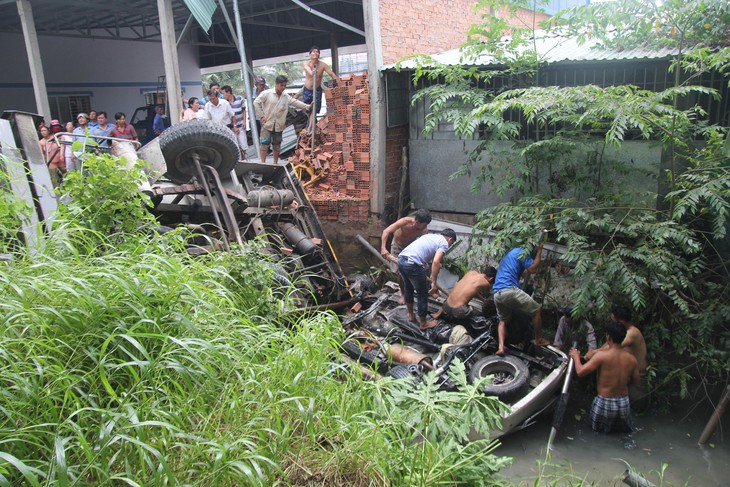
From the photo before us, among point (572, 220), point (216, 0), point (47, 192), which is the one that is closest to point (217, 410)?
point (47, 192)

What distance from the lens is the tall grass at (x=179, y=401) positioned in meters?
2.51

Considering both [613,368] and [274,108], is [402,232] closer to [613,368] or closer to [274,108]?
[613,368]

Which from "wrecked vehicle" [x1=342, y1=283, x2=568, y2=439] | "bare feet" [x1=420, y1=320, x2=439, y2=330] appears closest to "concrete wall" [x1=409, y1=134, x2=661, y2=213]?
"bare feet" [x1=420, y1=320, x2=439, y2=330]

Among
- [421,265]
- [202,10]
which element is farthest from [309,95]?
[421,265]

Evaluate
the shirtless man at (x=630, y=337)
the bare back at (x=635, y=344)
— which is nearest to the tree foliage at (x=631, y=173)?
the shirtless man at (x=630, y=337)

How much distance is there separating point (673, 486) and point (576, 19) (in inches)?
212

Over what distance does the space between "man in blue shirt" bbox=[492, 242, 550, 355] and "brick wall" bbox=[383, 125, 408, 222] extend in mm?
3678

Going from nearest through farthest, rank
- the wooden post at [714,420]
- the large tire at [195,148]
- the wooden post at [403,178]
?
the wooden post at [714,420]
the large tire at [195,148]
the wooden post at [403,178]

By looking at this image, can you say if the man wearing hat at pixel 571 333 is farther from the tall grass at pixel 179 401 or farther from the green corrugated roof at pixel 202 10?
the green corrugated roof at pixel 202 10

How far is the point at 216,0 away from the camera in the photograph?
1095 cm

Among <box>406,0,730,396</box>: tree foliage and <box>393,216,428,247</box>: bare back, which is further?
<box>393,216,428,247</box>: bare back

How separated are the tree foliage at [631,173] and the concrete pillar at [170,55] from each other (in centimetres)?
501

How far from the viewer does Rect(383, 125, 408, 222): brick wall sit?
961 centimetres

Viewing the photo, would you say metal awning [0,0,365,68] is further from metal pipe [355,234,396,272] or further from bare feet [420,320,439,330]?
bare feet [420,320,439,330]
